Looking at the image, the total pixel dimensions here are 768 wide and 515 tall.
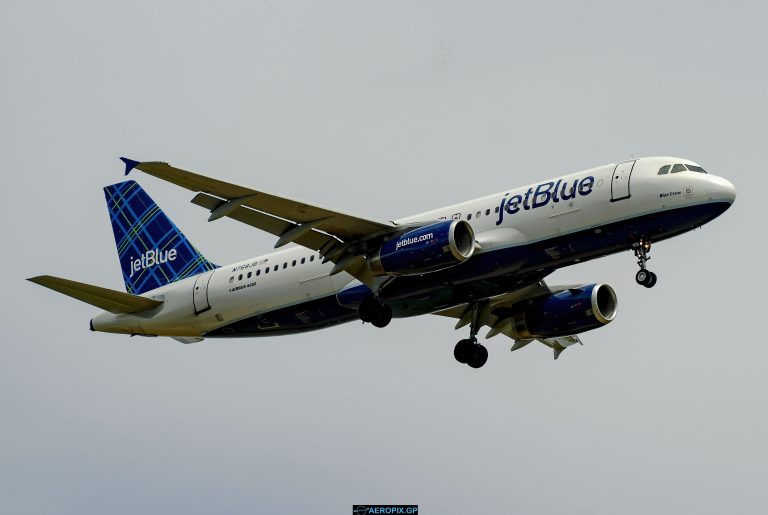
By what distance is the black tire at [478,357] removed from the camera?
55656 mm

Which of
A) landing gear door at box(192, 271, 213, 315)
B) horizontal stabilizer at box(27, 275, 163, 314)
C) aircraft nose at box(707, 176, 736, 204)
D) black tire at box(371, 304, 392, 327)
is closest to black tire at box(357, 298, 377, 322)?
black tire at box(371, 304, 392, 327)

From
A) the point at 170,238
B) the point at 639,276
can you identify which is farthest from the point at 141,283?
the point at 639,276

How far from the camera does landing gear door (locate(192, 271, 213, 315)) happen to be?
55.7 metres

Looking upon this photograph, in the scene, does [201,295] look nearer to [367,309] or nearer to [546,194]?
[367,309]

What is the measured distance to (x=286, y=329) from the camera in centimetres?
5456

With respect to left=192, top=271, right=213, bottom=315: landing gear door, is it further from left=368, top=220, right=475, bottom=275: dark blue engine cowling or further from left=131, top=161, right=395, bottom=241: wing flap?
left=368, top=220, right=475, bottom=275: dark blue engine cowling

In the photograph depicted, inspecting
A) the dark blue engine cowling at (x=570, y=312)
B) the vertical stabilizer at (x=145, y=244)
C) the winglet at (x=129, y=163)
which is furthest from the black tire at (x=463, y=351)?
the winglet at (x=129, y=163)

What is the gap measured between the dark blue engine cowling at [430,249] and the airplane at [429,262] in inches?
1.8

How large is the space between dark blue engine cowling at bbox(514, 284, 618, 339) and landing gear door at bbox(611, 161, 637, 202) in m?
7.70

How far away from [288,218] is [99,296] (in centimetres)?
921

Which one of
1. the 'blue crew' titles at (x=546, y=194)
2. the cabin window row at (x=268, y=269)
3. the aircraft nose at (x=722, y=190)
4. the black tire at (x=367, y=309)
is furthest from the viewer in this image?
the cabin window row at (x=268, y=269)

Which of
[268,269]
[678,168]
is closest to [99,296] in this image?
[268,269]

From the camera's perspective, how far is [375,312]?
51031 millimetres

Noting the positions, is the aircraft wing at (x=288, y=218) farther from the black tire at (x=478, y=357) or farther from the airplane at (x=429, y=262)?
the black tire at (x=478, y=357)
